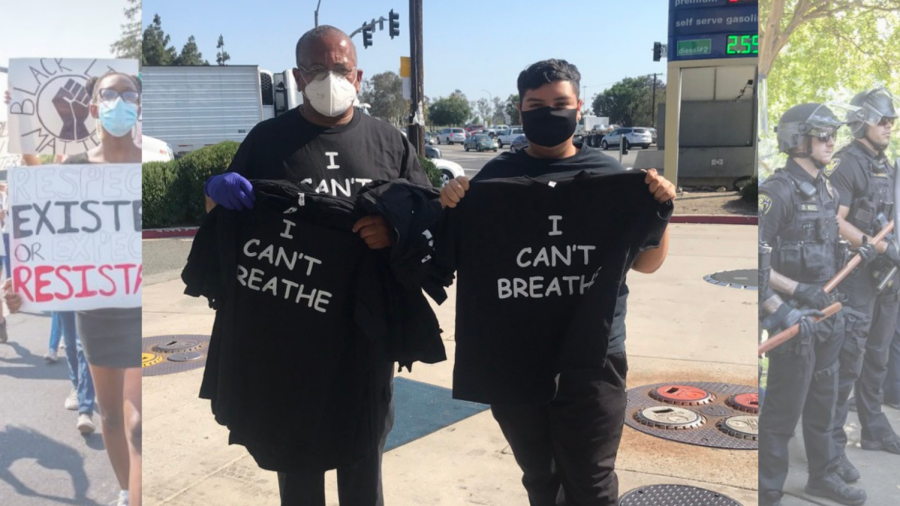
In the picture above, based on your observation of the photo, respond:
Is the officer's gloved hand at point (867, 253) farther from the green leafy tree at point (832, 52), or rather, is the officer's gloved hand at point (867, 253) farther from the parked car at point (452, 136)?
the parked car at point (452, 136)

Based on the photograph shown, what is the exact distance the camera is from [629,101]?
2656mm

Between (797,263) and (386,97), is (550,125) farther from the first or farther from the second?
(797,263)

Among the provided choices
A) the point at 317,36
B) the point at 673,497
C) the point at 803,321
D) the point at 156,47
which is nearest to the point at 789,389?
the point at 803,321

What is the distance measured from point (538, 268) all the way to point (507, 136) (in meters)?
0.42

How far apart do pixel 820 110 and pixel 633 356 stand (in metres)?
1.38

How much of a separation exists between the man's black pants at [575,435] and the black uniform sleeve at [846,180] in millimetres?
2610

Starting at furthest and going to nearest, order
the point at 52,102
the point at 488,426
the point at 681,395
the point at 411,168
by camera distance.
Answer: the point at 681,395
the point at 52,102
the point at 488,426
the point at 411,168

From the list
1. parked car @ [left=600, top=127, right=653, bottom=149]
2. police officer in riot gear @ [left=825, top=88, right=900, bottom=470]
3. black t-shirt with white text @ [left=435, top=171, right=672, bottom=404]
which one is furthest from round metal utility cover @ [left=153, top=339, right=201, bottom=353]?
police officer in riot gear @ [left=825, top=88, right=900, bottom=470]

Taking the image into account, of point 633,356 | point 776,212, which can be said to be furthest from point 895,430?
point 633,356

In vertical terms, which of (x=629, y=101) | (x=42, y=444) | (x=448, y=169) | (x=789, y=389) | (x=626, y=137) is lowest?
(x=42, y=444)

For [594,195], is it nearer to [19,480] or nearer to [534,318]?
[534,318]

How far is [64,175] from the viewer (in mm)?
2912

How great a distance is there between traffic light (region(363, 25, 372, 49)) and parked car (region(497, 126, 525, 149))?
0.51 m

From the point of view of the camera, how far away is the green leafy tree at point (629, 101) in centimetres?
250
